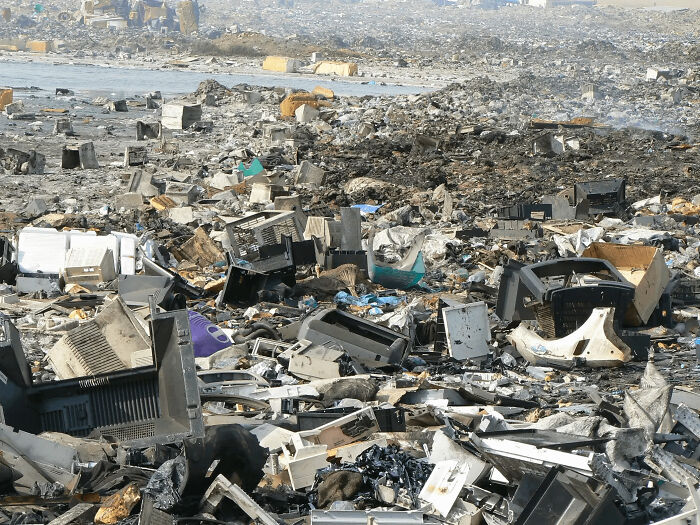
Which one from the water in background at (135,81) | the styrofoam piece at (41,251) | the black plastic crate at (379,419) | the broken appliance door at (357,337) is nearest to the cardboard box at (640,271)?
the broken appliance door at (357,337)

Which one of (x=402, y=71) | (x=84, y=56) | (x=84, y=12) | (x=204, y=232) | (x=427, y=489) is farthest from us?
(x=84, y=12)

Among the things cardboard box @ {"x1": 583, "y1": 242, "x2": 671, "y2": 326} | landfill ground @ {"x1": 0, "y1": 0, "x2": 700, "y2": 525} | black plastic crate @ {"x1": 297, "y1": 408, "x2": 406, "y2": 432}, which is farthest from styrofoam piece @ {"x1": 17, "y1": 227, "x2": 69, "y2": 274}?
black plastic crate @ {"x1": 297, "y1": 408, "x2": 406, "y2": 432}

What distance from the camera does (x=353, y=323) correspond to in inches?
271

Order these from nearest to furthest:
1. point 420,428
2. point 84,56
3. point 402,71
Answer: point 420,428, point 402,71, point 84,56

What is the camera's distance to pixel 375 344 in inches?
265

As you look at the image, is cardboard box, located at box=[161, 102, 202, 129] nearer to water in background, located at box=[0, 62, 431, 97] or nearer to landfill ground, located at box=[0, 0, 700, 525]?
landfill ground, located at box=[0, 0, 700, 525]

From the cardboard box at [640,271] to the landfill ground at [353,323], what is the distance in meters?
0.02

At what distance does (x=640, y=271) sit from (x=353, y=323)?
2507mm

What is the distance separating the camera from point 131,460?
3941 mm

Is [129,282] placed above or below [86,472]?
below

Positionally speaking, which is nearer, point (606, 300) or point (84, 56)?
point (606, 300)

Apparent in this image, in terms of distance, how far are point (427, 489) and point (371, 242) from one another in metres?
6.51

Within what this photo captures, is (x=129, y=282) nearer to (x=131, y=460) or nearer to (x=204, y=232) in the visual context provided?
(x=204, y=232)

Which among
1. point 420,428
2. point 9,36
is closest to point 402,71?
point 9,36
